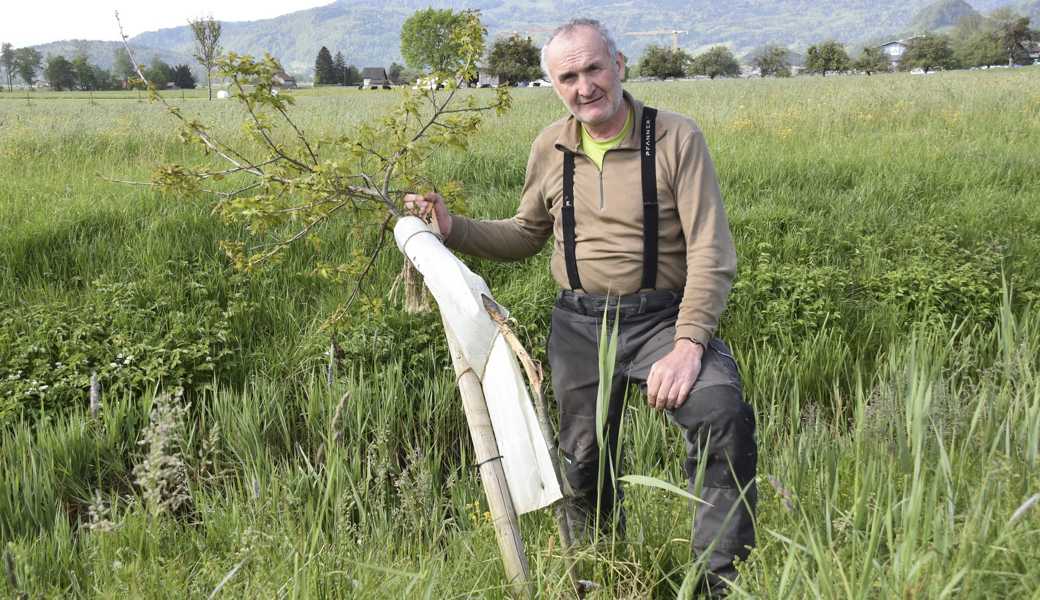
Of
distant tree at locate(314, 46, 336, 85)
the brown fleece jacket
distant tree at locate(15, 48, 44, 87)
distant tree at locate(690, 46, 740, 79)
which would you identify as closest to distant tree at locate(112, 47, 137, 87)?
the brown fleece jacket

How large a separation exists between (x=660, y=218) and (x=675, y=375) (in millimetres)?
572

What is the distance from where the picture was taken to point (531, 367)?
188cm

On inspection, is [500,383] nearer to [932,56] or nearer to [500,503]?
[500,503]

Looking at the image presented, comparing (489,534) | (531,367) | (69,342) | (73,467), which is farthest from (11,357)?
(531,367)

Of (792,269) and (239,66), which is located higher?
(239,66)

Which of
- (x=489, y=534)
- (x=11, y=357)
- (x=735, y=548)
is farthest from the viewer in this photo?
(x=11, y=357)

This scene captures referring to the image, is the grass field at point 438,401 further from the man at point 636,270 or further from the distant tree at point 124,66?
the distant tree at point 124,66

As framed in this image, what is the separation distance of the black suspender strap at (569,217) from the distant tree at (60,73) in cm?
11197

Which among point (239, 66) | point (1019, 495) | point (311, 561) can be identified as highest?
point (239, 66)

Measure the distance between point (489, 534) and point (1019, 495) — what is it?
5.21 ft

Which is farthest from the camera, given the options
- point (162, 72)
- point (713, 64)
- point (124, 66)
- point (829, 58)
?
point (713, 64)

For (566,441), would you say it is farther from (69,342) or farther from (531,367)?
(69,342)

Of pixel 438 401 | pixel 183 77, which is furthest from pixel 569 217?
pixel 183 77

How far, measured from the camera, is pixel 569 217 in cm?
286
